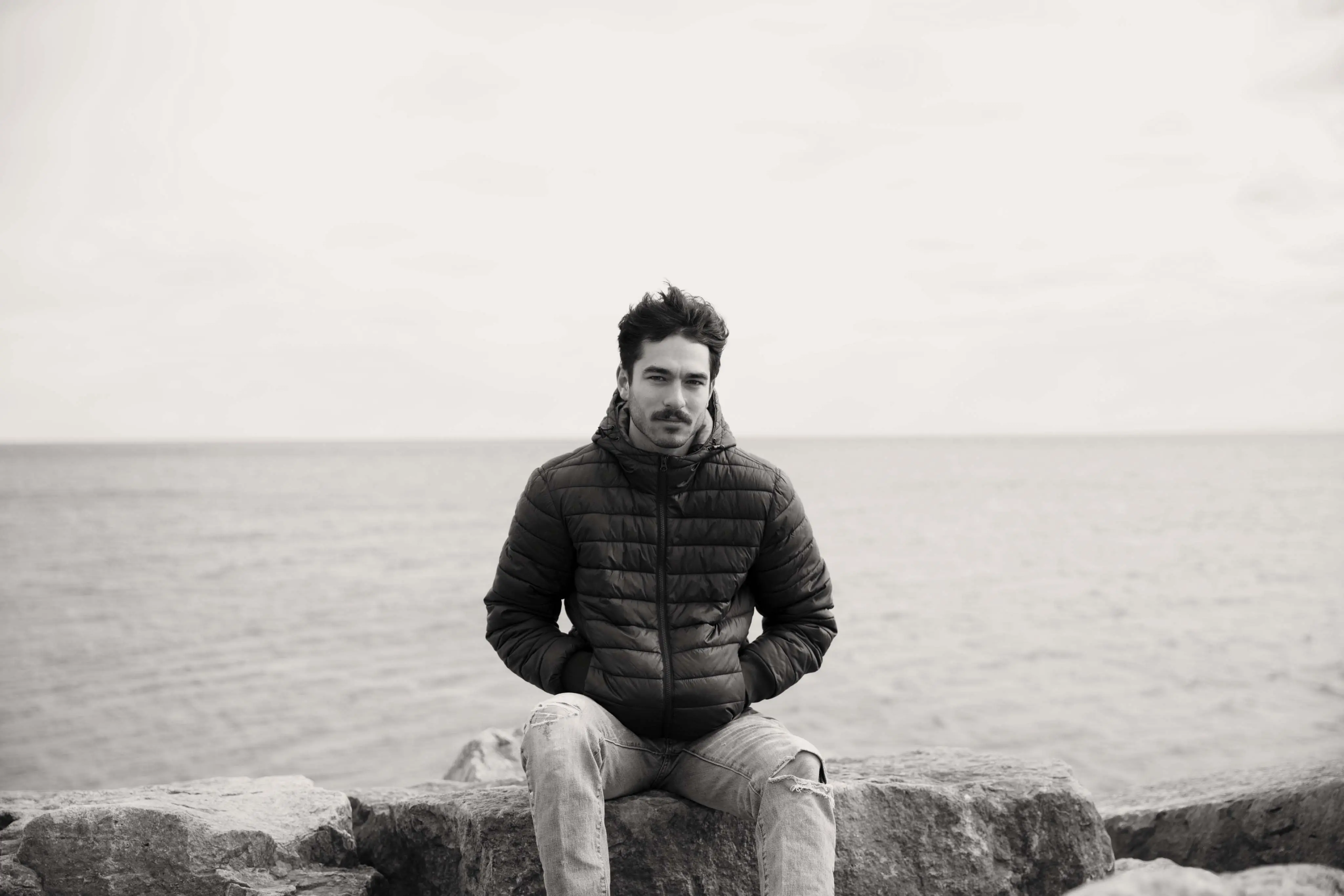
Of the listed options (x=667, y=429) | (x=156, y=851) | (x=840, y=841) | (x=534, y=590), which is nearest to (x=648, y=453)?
(x=667, y=429)

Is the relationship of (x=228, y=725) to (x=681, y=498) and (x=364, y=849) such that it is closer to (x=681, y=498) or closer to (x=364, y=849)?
(x=364, y=849)

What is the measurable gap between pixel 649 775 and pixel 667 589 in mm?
733

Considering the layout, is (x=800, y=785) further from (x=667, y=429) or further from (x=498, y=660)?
(x=498, y=660)

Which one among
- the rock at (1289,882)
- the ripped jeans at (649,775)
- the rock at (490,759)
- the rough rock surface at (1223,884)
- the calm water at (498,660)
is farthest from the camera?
the calm water at (498,660)

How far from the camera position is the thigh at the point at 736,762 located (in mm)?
3572

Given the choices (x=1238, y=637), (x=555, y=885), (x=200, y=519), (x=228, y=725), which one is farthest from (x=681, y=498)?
(x=200, y=519)

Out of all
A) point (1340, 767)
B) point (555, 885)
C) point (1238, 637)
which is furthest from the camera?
point (1238, 637)

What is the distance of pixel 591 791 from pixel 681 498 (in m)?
1.11

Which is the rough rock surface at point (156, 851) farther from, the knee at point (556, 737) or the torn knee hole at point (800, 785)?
the torn knee hole at point (800, 785)

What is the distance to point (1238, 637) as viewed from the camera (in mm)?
20266

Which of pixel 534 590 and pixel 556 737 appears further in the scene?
pixel 534 590

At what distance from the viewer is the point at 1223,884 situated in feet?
7.29

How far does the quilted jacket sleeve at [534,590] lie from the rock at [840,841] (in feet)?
2.11

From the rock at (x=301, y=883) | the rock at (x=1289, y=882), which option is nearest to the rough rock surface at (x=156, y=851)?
the rock at (x=301, y=883)
